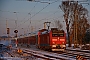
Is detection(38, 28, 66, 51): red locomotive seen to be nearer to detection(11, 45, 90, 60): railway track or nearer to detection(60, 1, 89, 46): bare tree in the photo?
detection(11, 45, 90, 60): railway track

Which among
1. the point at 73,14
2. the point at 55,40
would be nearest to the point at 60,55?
the point at 55,40

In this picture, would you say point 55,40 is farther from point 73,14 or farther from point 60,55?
point 73,14

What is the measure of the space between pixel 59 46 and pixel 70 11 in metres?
20.0

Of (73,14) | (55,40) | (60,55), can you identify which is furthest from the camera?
(73,14)

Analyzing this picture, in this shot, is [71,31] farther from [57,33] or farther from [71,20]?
[57,33]

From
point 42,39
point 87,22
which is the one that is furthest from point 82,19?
point 42,39

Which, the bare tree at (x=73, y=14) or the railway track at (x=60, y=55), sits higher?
the bare tree at (x=73, y=14)

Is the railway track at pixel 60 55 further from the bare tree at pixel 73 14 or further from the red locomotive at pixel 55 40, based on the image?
the bare tree at pixel 73 14

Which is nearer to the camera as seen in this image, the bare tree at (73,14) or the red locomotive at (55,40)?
the red locomotive at (55,40)

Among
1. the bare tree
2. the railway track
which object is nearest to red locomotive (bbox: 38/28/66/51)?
the railway track

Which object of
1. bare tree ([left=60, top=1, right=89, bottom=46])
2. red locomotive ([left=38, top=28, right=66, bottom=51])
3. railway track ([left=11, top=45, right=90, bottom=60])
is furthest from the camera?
bare tree ([left=60, top=1, right=89, bottom=46])

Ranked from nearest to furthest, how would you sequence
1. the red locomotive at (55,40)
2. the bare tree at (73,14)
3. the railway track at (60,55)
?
the railway track at (60,55), the red locomotive at (55,40), the bare tree at (73,14)

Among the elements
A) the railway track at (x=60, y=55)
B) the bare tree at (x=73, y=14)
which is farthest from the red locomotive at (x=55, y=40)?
the bare tree at (x=73, y=14)

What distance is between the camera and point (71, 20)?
168 feet
